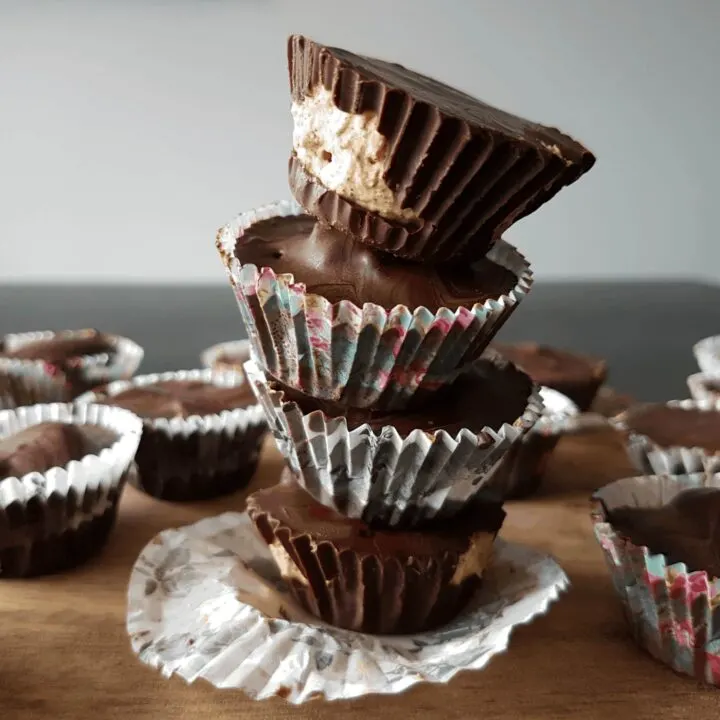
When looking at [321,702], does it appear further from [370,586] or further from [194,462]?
[194,462]

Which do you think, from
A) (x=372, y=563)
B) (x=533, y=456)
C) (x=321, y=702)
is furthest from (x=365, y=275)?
(x=533, y=456)

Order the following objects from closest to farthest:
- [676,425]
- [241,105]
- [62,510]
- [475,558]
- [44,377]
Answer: [475,558], [62,510], [676,425], [44,377], [241,105]

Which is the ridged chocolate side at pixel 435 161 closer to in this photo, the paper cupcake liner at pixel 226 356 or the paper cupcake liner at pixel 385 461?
the paper cupcake liner at pixel 385 461

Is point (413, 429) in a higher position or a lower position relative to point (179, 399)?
higher

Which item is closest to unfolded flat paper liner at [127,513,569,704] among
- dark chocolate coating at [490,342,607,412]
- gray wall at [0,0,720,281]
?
dark chocolate coating at [490,342,607,412]

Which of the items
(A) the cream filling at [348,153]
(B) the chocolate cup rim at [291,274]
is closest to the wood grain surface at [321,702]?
(B) the chocolate cup rim at [291,274]

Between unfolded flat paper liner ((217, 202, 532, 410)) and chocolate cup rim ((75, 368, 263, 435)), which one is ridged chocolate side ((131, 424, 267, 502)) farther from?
unfolded flat paper liner ((217, 202, 532, 410))
